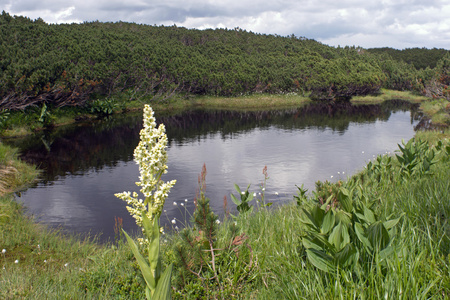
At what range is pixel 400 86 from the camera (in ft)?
324

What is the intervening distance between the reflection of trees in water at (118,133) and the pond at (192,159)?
6cm

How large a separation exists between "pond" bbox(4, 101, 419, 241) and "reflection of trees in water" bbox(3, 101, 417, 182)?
0.21 ft

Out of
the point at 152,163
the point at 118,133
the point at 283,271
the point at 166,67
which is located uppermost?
the point at 166,67

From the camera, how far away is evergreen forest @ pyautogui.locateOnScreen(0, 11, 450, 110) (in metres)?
34.3

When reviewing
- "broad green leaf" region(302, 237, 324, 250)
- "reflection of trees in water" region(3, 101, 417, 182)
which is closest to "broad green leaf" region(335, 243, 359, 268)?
"broad green leaf" region(302, 237, 324, 250)

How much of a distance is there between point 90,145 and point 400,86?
302 ft

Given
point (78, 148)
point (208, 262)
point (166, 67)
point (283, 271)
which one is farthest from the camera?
point (166, 67)

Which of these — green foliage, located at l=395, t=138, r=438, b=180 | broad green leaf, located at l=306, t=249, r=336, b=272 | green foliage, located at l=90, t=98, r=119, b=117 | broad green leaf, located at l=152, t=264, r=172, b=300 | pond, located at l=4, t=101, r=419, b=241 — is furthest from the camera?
green foliage, located at l=90, t=98, r=119, b=117

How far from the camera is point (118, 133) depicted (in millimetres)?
32969

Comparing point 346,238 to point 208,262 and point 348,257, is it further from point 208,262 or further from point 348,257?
point 208,262

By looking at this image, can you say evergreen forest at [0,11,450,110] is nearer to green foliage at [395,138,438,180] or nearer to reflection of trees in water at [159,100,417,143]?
reflection of trees in water at [159,100,417,143]

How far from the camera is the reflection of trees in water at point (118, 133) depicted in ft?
75.5

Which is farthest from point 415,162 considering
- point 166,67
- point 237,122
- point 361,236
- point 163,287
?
point 166,67

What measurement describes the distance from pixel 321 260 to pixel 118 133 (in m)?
30.8
